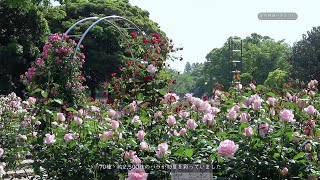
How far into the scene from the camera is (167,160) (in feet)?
10.9

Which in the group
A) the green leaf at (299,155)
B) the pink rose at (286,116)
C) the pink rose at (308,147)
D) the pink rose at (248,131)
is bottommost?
the green leaf at (299,155)

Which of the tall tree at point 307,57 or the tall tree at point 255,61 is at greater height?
the tall tree at point 255,61

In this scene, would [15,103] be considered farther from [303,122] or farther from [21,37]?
[21,37]

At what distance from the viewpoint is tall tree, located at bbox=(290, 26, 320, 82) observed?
3222 cm

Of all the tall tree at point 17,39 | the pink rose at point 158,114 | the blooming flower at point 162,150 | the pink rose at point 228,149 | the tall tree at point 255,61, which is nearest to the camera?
the pink rose at point 228,149

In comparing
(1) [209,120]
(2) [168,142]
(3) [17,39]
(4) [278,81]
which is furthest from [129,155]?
(3) [17,39]

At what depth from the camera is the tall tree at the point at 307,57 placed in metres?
32.2

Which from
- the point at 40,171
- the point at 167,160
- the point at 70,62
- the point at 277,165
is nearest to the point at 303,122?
the point at 277,165

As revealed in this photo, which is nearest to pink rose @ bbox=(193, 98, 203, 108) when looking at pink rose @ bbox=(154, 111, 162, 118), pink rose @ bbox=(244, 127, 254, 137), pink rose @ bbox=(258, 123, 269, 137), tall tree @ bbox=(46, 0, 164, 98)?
pink rose @ bbox=(154, 111, 162, 118)

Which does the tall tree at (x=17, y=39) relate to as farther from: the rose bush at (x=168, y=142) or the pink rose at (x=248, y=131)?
the pink rose at (x=248, y=131)

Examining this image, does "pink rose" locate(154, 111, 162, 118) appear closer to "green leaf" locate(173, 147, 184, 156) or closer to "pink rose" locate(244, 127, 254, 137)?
"green leaf" locate(173, 147, 184, 156)

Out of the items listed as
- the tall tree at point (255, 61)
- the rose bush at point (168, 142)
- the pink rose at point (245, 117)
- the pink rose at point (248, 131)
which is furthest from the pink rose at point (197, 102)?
the tall tree at point (255, 61)

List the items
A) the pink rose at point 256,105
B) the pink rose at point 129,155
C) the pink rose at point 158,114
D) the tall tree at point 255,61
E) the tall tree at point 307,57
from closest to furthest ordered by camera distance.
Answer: the pink rose at point 129,155 < the pink rose at point 256,105 < the pink rose at point 158,114 < the tall tree at point 307,57 < the tall tree at point 255,61

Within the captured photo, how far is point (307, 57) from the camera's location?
32844mm
